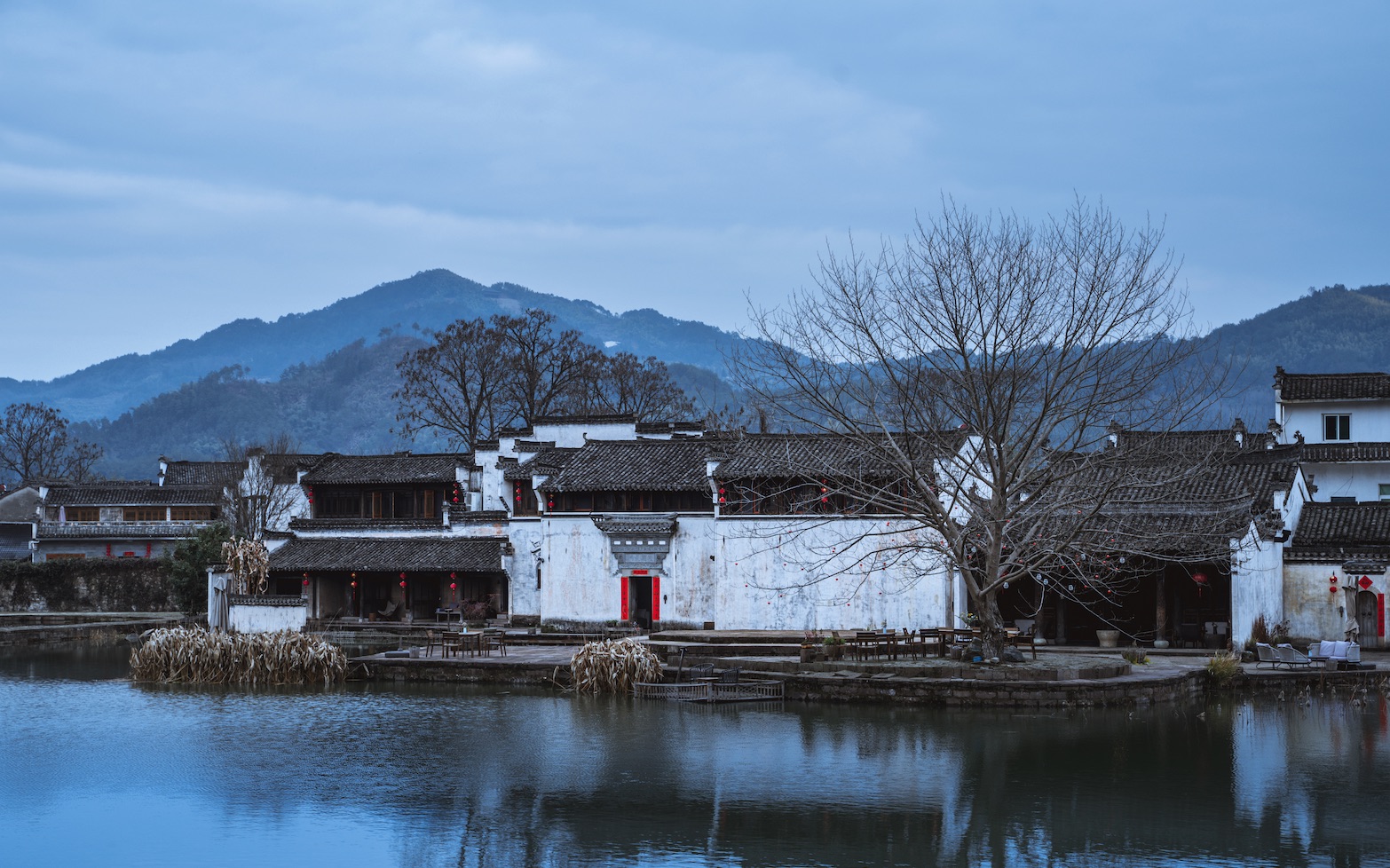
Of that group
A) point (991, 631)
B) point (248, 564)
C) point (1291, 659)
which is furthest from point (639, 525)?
point (1291, 659)

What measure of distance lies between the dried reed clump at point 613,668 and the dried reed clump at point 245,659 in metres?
6.99

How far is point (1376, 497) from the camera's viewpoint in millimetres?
48906

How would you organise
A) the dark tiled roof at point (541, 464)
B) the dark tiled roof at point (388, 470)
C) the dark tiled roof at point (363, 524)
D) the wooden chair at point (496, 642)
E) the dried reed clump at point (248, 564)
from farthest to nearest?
1. the dark tiled roof at point (388, 470)
2. the dark tiled roof at point (363, 524)
3. the dried reed clump at point (248, 564)
4. the dark tiled roof at point (541, 464)
5. the wooden chair at point (496, 642)

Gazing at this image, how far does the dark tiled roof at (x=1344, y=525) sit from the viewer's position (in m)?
36.9

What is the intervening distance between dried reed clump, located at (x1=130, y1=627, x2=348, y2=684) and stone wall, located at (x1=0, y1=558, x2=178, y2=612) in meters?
27.0

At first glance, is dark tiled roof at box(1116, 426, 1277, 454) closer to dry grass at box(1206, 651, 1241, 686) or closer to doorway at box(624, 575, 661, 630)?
dry grass at box(1206, 651, 1241, 686)

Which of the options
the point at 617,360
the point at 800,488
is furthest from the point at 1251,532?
the point at 617,360

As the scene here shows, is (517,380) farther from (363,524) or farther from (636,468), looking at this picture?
(636,468)

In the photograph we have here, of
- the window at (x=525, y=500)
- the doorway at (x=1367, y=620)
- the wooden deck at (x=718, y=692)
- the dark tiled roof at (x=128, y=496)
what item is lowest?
the wooden deck at (x=718, y=692)

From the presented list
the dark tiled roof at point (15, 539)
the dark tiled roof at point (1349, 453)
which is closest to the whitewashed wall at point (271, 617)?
the dark tiled roof at point (15, 539)

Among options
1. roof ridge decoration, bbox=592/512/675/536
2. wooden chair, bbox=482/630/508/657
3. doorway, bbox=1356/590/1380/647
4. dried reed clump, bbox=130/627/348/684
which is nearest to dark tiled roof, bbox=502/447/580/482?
roof ridge decoration, bbox=592/512/675/536

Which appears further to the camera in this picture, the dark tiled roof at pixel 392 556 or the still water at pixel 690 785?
the dark tiled roof at pixel 392 556

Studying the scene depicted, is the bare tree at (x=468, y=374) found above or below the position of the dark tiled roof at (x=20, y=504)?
above

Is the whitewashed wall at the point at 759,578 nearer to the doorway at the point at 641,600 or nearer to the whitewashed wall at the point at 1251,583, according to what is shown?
the doorway at the point at 641,600
